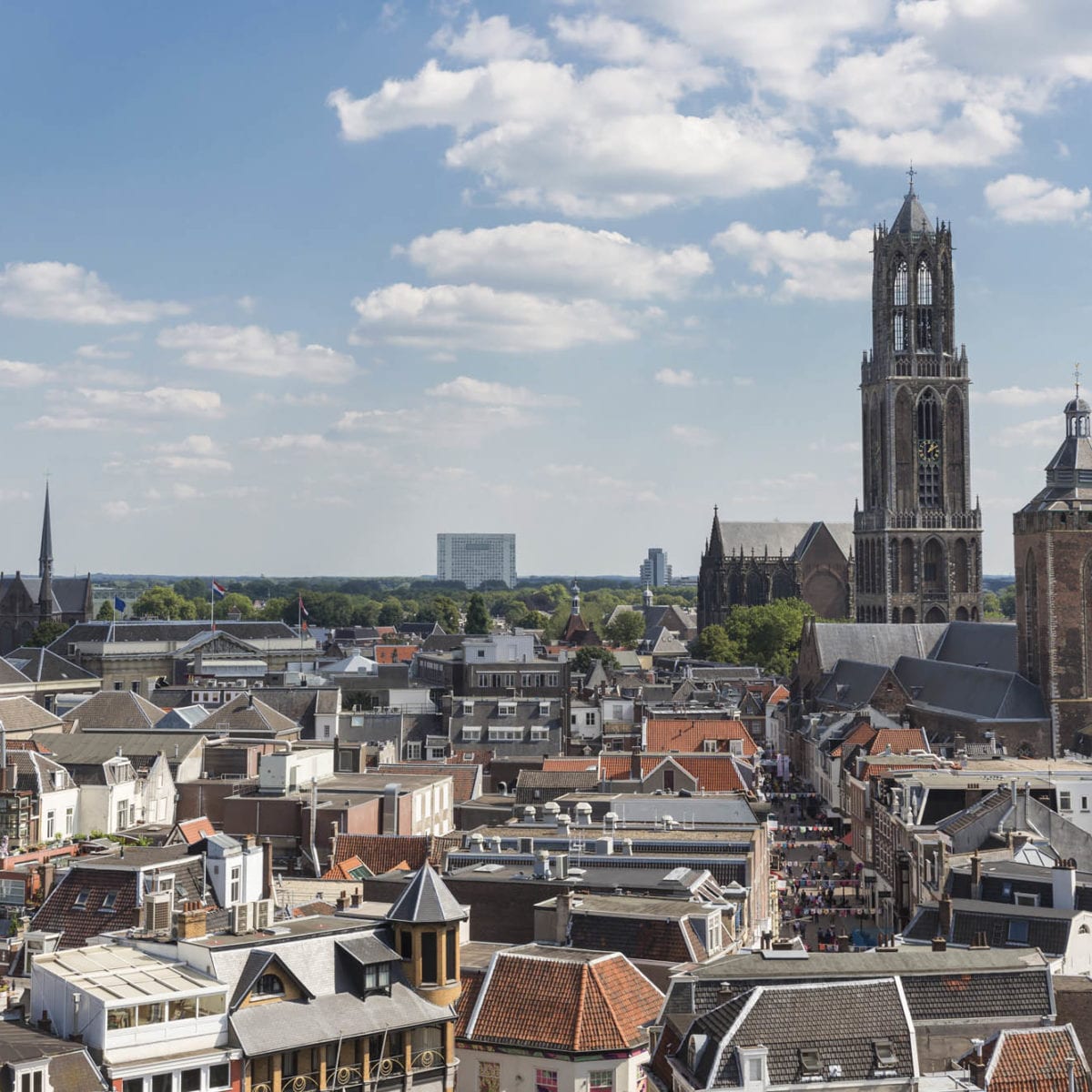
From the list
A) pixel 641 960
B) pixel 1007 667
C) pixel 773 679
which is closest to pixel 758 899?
pixel 641 960

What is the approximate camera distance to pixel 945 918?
54.1 metres

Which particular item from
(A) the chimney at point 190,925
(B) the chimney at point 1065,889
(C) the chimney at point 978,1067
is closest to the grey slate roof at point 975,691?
(B) the chimney at point 1065,889

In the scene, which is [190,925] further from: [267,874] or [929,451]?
[929,451]

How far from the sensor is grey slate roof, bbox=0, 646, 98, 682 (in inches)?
6142

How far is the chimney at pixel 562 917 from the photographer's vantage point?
46625mm

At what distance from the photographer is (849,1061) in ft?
118

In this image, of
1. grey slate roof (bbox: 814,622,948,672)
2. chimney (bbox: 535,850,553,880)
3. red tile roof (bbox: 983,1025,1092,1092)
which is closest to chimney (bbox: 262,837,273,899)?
chimney (bbox: 535,850,553,880)

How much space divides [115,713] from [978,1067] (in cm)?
8069

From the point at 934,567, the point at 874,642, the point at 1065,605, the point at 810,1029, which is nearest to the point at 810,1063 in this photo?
the point at 810,1029

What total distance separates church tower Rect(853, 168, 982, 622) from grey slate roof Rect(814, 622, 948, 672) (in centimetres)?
2889

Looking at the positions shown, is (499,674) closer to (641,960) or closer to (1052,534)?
(1052,534)

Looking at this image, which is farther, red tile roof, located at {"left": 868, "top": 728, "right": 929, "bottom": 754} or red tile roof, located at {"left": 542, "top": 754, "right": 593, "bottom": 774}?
red tile roof, located at {"left": 868, "top": 728, "right": 929, "bottom": 754}

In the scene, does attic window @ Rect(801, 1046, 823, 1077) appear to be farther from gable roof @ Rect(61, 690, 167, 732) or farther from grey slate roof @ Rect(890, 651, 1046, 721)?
grey slate roof @ Rect(890, 651, 1046, 721)

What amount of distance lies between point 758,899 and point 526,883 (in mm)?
14374
